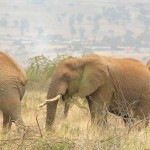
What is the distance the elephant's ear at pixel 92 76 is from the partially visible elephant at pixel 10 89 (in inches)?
58.4

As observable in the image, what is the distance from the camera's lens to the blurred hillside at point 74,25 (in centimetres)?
11425

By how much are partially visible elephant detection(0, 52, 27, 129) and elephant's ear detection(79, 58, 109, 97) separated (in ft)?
4.87

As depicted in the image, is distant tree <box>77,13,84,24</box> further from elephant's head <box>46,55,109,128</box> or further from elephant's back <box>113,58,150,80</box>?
elephant's head <box>46,55,109,128</box>

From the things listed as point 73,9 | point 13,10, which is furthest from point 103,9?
point 13,10

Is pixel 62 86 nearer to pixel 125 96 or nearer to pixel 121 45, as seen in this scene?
pixel 125 96

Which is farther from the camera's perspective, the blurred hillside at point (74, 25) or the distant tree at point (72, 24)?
the distant tree at point (72, 24)

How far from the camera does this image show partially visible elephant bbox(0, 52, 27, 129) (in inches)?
445

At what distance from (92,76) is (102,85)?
27 cm

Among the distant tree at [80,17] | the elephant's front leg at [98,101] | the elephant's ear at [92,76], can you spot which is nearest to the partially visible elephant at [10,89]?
the elephant's ear at [92,76]

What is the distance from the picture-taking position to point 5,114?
1145 centimetres

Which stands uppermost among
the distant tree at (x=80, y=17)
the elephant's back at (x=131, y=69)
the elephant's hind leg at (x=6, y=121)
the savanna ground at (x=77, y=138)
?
the savanna ground at (x=77, y=138)

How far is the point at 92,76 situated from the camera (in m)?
12.8

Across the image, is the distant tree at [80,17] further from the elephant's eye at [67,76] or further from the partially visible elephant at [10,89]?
the partially visible elephant at [10,89]

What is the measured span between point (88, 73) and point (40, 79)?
8.88m
